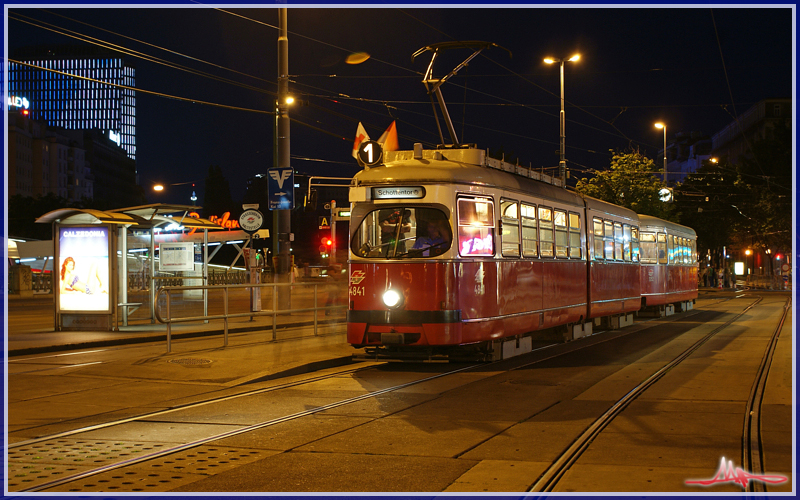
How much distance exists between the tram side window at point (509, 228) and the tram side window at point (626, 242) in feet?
25.8

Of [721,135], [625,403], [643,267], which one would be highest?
[721,135]

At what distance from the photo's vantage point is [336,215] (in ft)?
52.1

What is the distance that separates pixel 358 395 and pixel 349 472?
12.9ft

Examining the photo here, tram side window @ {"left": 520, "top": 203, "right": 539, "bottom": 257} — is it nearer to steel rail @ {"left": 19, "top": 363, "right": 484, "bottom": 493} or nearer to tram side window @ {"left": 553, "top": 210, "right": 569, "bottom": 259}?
tram side window @ {"left": 553, "top": 210, "right": 569, "bottom": 259}

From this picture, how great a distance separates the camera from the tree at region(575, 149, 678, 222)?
129 ft

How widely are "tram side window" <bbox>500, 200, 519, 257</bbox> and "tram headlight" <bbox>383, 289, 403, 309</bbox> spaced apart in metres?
2.15

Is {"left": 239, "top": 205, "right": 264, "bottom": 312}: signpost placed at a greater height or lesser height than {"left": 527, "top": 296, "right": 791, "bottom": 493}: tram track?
greater

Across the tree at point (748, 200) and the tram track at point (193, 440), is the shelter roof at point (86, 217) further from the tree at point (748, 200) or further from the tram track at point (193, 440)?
the tree at point (748, 200)

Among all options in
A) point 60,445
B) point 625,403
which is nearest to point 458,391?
point 625,403

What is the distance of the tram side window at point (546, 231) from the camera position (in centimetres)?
1492

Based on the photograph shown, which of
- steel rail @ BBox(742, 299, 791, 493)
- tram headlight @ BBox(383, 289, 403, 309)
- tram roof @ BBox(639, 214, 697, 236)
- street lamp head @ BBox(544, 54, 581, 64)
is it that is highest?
street lamp head @ BBox(544, 54, 581, 64)

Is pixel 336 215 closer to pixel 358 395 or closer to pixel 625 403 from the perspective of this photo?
pixel 358 395

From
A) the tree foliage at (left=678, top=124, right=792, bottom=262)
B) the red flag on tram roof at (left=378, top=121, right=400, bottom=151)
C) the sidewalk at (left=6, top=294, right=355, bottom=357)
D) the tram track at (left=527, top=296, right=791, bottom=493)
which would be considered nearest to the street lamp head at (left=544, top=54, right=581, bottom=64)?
the red flag on tram roof at (left=378, top=121, right=400, bottom=151)

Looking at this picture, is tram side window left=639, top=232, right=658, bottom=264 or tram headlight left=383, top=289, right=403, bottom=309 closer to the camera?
tram headlight left=383, top=289, right=403, bottom=309
